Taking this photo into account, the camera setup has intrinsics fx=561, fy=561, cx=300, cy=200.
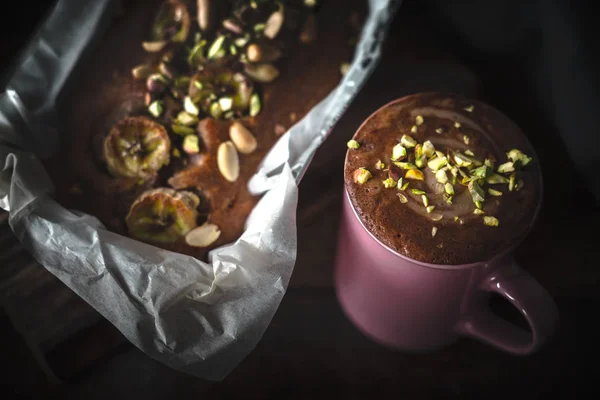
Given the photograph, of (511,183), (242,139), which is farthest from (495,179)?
(242,139)

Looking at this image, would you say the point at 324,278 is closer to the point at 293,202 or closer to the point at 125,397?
the point at 293,202

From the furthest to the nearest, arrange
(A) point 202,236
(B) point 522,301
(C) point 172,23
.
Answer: (C) point 172,23 → (A) point 202,236 → (B) point 522,301

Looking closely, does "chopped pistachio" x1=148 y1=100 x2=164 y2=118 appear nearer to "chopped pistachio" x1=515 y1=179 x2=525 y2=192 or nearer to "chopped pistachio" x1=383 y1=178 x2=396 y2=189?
"chopped pistachio" x1=383 y1=178 x2=396 y2=189

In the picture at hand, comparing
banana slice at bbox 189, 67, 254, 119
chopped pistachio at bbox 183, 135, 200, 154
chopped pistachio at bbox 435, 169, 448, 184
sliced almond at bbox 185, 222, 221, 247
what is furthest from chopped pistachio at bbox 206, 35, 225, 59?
chopped pistachio at bbox 435, 169, 448, 184

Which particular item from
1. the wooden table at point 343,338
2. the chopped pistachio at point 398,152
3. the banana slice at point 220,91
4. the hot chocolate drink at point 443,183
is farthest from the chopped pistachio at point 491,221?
the banana slice at point 220,91

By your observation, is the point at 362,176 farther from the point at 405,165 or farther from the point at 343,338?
the point at 343,338

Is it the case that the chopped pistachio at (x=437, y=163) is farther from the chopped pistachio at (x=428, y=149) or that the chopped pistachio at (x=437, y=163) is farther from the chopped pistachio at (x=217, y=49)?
the chopped pistachio at (x=217, y=49)
